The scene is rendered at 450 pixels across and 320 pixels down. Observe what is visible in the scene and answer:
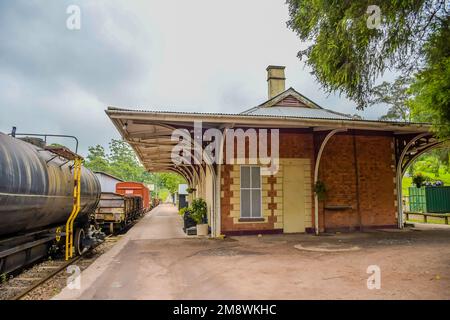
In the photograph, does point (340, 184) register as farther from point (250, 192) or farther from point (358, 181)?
point (250, 192)

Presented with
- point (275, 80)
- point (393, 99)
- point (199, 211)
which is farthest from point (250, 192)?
point (393, 99)

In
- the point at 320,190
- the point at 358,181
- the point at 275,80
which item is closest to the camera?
the point at 320,190

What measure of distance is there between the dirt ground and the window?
4.65 feet

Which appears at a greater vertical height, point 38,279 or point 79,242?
point 79,242

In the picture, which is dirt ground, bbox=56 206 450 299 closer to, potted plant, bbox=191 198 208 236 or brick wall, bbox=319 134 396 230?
potted plant, bbox=191 198 208 236

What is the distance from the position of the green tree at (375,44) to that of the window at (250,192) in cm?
447

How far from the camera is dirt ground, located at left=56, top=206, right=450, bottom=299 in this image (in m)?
4.55

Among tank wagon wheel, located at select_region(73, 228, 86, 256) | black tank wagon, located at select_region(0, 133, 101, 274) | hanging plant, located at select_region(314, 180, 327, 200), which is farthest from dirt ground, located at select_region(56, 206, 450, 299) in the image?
hanging plant, located at select_region(314, 180, 327, 200)

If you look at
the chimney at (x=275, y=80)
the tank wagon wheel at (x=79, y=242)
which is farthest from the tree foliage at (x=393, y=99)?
the tank wagon wheel at (x=79, y=242)

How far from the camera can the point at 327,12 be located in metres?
6.10

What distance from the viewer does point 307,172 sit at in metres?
11.3

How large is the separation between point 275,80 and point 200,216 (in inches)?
358

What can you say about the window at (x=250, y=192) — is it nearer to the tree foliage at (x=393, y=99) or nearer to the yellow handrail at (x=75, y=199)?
the yellow handrail at (x=75, y=199)

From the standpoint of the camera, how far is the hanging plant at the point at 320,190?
10.9 m
